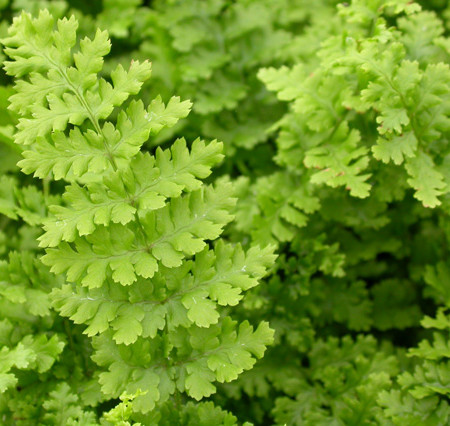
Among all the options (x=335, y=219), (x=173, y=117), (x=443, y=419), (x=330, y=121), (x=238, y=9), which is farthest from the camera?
(x=238, y=9)

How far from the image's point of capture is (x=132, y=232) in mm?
1689

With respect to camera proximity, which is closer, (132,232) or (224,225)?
(132,232)

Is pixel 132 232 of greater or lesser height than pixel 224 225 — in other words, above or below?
above

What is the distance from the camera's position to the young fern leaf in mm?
1655

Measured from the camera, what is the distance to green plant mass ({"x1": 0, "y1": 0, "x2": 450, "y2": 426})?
5.52 ft

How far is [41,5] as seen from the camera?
275 centimetres

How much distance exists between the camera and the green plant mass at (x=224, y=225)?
1.68m

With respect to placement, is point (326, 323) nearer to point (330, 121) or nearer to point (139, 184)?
point (330, 121)

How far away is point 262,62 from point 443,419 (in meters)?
1.88

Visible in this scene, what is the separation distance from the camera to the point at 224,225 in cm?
213

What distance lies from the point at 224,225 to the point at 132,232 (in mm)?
518

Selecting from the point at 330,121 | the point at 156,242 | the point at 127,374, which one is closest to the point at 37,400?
the point at 127,374

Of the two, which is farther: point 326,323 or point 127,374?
point 326,323

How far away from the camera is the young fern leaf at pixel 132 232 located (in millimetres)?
1655
